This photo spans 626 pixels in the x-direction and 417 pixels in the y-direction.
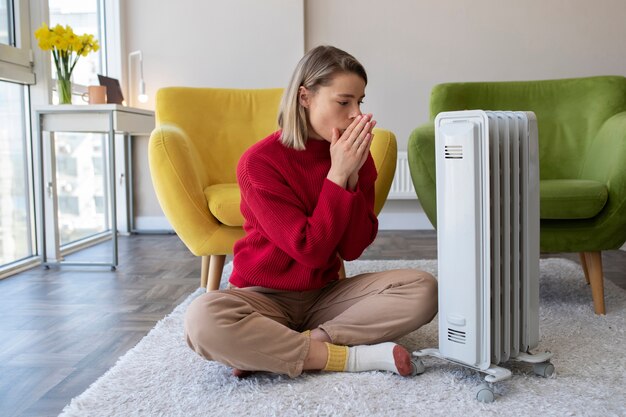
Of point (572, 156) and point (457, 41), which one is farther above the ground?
point (457, 41)

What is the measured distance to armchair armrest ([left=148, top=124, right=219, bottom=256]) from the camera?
2.08 metres

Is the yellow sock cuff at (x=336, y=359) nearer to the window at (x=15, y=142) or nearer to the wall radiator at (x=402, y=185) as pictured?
the window at (x=15, y=142)

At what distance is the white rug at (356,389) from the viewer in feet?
4.06

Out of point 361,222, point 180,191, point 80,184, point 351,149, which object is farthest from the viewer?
point 80,184

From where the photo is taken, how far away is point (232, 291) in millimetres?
1460

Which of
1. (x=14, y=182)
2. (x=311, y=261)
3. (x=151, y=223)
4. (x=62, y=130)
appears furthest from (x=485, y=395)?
(x=151, y=223)

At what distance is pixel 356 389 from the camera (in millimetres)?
1329

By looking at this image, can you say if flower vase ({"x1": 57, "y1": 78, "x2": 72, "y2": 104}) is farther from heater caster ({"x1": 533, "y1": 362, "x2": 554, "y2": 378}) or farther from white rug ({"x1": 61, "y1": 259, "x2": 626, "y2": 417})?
heater caster ({"x1": 533, "y1": 362, "x2": 554, "y2": 378})

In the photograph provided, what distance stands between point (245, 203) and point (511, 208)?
628 millimetres

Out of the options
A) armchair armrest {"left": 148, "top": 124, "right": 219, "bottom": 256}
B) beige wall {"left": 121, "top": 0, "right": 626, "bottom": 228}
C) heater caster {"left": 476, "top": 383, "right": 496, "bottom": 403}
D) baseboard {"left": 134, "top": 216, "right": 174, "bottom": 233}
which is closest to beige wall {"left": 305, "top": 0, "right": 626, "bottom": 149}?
beige wall {"left": 121, "top": 0, "right": 626, "bottom": 228}

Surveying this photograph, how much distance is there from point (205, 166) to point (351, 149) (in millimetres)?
1226

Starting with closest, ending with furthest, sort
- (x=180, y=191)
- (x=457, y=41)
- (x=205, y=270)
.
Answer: (x=180, y=191), (x=205, y=270), (x=457, y=41)

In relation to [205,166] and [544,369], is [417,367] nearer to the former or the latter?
[544,369]

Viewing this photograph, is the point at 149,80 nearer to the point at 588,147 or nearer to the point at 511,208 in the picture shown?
the point at 588,147
